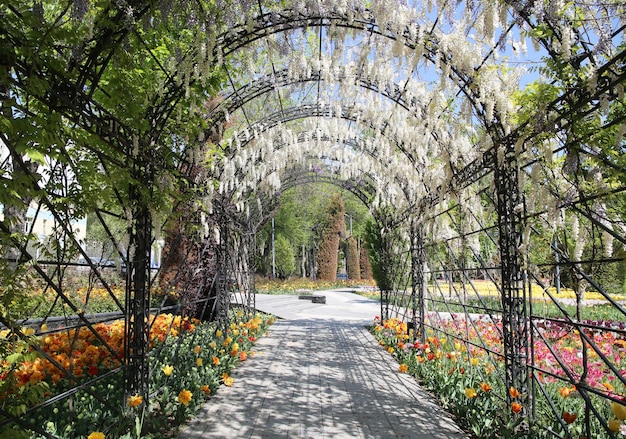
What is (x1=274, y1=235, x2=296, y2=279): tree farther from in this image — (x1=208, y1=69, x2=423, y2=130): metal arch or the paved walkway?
(x1=208, y1=69, x2=423, y2=130): metal arch

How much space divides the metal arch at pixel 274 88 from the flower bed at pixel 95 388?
115 inches

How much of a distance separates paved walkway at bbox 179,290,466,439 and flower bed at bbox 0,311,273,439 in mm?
278

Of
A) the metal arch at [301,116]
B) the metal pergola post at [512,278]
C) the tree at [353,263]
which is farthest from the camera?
the tree at [353,263]

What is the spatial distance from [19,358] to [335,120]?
684 centimetres

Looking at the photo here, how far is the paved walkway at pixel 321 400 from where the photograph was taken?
3617 millimetres

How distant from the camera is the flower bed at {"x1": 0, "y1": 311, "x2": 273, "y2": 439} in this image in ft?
6.52

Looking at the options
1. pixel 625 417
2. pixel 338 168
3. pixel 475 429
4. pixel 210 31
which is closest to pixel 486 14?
pixel 210 31

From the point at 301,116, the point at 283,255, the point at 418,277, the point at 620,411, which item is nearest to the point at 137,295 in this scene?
the point at 620,411

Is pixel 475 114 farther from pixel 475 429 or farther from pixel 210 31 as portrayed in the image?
pixel 475 429

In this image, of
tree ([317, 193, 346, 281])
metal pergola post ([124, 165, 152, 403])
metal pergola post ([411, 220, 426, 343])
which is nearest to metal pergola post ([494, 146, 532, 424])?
metal pergola post ([124, 165, 152, 403])

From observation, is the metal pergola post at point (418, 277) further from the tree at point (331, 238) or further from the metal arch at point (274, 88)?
the tree at point (331, 238)

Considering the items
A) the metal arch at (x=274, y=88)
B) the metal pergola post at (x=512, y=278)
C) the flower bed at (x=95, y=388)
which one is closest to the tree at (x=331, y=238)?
the metal arch at (x=274, y=88)

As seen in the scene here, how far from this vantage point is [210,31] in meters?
3.54

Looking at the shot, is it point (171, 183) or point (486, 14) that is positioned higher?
point (486, 14)
